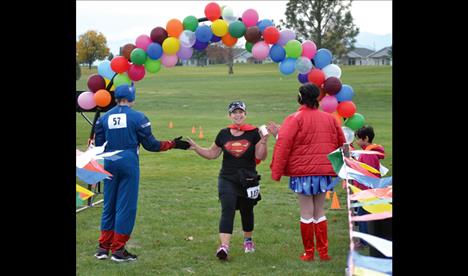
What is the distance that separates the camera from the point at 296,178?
6.29 meters

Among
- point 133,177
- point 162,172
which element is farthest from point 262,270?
point 162,172

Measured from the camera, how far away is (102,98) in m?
7.64

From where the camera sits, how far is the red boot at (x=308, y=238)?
633 cm

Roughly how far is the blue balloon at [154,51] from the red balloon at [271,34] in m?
1.25

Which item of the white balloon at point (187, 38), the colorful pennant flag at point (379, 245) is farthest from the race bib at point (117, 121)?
the colorful pennant flag at point (379, 245)

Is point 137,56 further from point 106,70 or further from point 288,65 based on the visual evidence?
point 288,65

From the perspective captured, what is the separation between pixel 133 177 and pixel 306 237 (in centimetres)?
178

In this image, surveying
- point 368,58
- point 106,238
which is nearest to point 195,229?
point 106,238

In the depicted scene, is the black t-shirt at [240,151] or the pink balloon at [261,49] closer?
the black t-shirt at [240,151]

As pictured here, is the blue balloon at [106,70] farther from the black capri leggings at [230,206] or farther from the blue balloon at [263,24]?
the black capri leggings at [230,206]

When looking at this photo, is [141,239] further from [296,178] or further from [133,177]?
[296,178]

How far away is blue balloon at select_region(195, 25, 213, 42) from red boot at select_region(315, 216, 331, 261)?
105 inches

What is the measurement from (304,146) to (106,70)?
2.79 metres

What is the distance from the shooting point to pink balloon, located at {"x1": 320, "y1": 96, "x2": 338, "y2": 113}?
7605 mm
